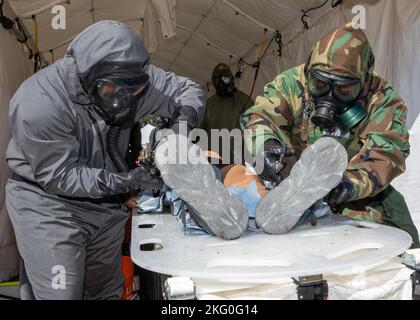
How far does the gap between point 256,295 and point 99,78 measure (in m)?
0.81

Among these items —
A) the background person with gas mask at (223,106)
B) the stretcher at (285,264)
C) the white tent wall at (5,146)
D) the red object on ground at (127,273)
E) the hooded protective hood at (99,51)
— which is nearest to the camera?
the stretcher at (285,264)

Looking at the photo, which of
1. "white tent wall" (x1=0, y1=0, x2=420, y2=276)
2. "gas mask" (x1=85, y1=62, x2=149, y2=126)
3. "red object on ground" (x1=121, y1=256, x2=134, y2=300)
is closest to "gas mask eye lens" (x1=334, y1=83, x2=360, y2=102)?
"gas mask" (x1=85, y1=62, x2=149, y2=126)

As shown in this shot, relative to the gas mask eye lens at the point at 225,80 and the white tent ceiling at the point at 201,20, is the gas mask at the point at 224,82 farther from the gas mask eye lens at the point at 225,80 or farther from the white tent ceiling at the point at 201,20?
the white tent ceiling at the point at 201,20

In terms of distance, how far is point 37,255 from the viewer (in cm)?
141

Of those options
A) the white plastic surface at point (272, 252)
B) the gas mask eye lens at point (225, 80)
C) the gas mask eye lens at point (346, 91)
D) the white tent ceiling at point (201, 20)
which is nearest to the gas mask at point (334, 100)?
the gas mask eye lens at point (346, 91)

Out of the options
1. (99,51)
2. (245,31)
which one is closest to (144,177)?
(99,51)

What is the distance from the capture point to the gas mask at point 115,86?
1.31 metres

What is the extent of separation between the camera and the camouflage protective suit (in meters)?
1.59

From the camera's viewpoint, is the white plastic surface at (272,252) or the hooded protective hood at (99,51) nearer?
the white plastic surface at (272,252)

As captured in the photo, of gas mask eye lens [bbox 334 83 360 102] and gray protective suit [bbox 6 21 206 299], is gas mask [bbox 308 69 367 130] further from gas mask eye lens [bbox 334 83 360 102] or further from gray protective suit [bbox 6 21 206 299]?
gray protective suit [bbox 6 21 206 299]

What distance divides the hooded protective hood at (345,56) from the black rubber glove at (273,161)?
1.19 feet

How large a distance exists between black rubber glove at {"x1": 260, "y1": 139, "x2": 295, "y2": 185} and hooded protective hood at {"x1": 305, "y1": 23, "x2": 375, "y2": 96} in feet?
1.19

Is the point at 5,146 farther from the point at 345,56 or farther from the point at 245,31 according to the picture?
the point at 245,31

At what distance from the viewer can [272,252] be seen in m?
1.17
